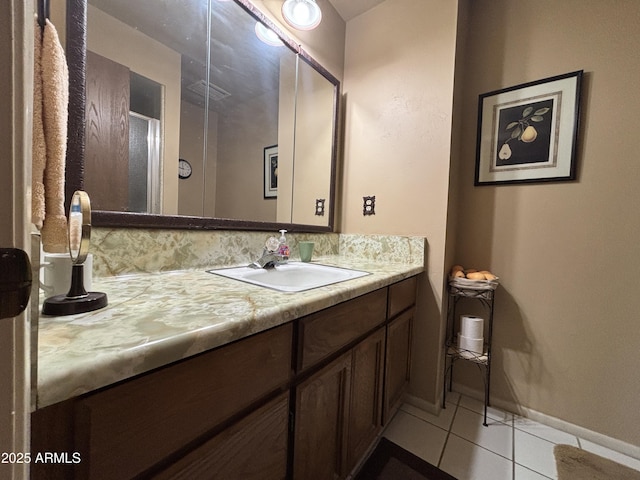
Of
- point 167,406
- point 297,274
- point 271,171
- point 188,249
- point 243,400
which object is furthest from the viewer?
point 271,171

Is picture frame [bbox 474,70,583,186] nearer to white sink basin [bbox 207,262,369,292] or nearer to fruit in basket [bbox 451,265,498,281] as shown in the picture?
fruit in basket [bbox 451,265,498,281]

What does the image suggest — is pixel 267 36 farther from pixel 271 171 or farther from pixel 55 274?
pixel 55 274

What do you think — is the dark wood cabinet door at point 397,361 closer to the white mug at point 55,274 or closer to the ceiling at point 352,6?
the white mug at point 55,274

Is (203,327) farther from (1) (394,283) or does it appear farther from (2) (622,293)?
(2) (622,293)

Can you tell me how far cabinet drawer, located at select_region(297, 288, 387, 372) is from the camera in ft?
2.23

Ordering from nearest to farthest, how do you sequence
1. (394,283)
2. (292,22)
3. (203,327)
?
(203,327) → (394,283) → (292,22)

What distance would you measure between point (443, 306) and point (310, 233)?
2.83ft

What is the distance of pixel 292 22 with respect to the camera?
1.34m

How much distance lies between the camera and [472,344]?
1.42m

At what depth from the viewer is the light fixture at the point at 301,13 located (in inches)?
51.8

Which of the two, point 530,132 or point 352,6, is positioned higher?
point 352,6

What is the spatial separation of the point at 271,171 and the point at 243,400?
3.65ft

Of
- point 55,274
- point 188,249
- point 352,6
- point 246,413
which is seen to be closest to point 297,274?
point 188,249

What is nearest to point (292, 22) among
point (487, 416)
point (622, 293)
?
Answer: point (622, 293)
